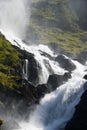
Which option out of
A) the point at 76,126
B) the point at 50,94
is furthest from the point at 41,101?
the point at 76,126

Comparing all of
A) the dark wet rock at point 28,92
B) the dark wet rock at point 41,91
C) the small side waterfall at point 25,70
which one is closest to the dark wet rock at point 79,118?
the dark wet rock at point 28,92

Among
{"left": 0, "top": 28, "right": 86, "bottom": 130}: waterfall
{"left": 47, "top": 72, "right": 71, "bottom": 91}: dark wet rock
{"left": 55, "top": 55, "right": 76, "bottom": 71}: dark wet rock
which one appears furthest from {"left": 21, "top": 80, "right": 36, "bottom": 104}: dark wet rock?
{"left": 55, "top": 55, "right": 76, "bottom": 71}: dark wet rock

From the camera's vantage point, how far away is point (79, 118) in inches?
5037

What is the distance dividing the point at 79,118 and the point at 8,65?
47549mm

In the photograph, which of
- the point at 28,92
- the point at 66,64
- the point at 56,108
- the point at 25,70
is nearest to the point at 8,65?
the point at 25,70

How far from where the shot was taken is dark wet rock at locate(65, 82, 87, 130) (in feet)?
413

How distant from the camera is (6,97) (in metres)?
141

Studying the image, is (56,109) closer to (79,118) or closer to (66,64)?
(79,118)

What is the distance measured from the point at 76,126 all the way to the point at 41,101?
23.8 m

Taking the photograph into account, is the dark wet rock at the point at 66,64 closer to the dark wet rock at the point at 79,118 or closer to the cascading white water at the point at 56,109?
the cascading white water at the point at 56,109

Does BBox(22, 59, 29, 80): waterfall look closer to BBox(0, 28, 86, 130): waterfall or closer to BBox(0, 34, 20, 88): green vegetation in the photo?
BBox(0, 34, 20, 88): green vegetation

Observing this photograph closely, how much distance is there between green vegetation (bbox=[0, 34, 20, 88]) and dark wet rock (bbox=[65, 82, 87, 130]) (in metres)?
27.8

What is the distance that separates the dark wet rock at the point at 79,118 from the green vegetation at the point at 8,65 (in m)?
27.8

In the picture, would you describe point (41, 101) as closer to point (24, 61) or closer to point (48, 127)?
point (48, 127)
